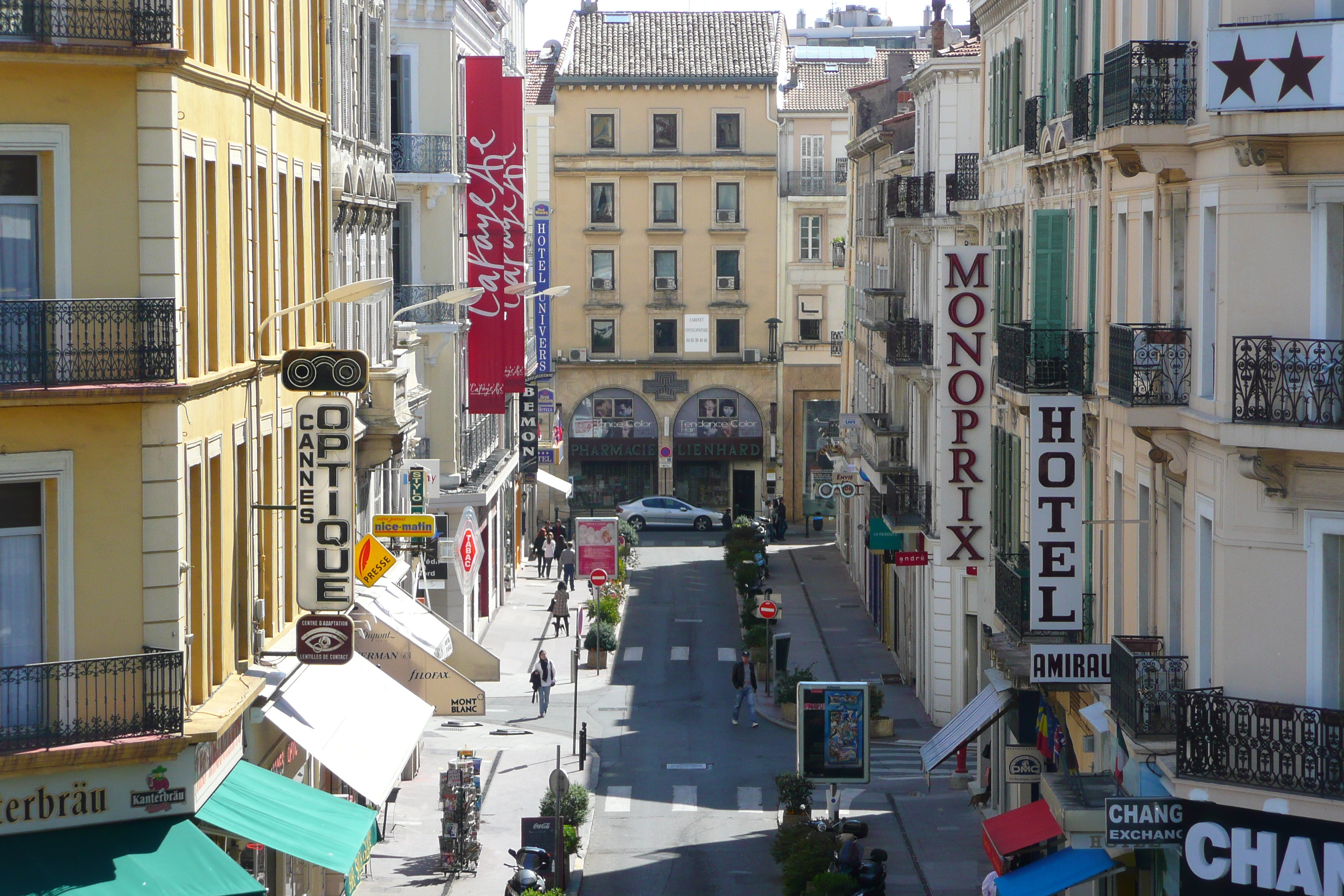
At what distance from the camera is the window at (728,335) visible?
76.2 metres

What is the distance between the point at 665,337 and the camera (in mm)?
76312

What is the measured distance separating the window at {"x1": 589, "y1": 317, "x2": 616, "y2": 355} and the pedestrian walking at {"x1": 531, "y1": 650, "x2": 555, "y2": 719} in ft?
121

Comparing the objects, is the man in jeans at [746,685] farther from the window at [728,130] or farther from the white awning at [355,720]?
the window at [728,130]

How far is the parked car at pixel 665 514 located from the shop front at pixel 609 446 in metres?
3.03

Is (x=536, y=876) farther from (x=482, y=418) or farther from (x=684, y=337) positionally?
(x=684, y=337)

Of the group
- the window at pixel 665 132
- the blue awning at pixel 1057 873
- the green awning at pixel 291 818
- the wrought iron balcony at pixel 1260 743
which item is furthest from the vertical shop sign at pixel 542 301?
the wrought iron balcony at pixel 1260 743

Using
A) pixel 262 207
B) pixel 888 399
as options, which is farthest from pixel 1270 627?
pixel 888 399

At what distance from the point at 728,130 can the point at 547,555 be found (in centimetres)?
2252

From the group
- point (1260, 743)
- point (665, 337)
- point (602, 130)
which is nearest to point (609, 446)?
point (665, 337)

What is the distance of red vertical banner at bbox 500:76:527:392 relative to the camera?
1748 inches

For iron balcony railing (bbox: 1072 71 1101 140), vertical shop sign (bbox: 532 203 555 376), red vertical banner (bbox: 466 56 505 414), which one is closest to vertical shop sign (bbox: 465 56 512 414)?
red vertical banner (bbox: 466 56 505 414)

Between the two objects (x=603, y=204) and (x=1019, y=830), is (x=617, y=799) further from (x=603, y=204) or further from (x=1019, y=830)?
(x=603, y=204)

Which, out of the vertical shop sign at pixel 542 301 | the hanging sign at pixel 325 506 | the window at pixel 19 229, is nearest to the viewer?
the window at pixel 19 229

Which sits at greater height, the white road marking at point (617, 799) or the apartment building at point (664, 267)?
the apartment building at point (664, 267)
